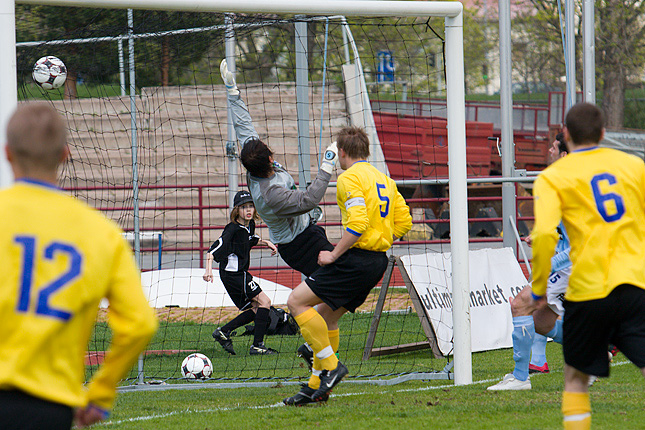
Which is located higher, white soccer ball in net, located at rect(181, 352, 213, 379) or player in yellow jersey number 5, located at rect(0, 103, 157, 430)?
player in yellow jersey number 5, located at rect(0, 103, 157, 430)

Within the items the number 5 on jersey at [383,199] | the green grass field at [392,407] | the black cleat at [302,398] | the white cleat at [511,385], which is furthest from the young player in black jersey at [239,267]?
the white cleat at [511,385]

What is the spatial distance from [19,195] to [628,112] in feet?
102

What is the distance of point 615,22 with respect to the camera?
25812mm

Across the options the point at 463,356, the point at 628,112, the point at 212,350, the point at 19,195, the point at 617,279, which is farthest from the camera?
the point at 628,112

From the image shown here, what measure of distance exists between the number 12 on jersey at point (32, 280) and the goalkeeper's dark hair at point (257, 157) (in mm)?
3309

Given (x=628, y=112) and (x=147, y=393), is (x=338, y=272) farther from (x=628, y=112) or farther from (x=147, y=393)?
(x=628, y=112)

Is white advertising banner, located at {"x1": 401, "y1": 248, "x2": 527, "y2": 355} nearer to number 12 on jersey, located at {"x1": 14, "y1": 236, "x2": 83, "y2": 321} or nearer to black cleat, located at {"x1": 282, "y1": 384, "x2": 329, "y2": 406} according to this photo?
black cleat, located at {"x1": 282, "y1": 384, "x2": 329, "y2": 406}

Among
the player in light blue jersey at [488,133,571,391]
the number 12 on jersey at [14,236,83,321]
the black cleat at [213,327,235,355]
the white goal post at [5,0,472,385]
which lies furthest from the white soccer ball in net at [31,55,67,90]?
the number 12 on jersey at [14,236,83,321]

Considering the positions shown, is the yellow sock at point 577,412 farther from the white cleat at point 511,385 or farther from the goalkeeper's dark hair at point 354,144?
the goalkeeper's dark hair at point 354,144

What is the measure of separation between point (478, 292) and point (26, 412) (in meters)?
6.75

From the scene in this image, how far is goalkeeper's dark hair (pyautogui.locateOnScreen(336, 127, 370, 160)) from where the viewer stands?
5.53 meters

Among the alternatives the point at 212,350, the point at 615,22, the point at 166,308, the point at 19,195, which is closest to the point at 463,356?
the point at 212,350

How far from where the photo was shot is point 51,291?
2148 mm

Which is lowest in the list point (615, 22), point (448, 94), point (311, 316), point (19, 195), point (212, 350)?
point (212, 350)
